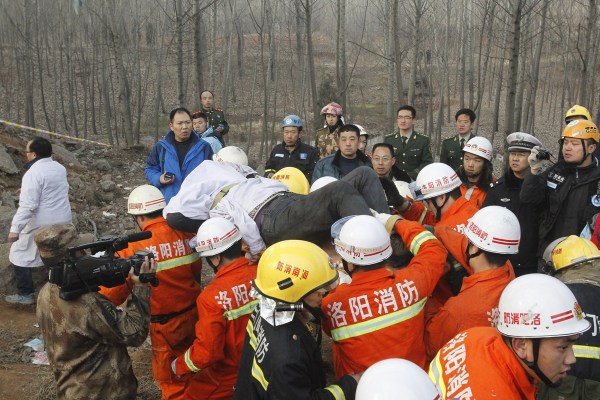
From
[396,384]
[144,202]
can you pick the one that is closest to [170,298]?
[144,202]

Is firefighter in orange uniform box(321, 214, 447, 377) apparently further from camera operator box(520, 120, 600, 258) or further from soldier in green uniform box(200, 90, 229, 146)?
soldier in green uniform box(200, 90, 229, 146)

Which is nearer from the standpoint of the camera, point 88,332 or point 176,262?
point 88,332

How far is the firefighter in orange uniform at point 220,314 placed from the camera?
3.43 metres

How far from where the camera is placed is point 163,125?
25.2 metres

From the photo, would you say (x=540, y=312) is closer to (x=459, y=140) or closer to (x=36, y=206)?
(x=459, y=140)

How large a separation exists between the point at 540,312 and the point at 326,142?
490cm

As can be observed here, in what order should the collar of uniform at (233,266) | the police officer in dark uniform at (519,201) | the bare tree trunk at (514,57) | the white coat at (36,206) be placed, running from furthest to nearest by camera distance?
the bare tree trunk at (514,57) < the white coat at (36,206) < the police officer in dark uniform at (519,201) < the collar of uniform at (233,266)

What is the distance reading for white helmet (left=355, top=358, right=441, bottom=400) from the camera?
1766mm

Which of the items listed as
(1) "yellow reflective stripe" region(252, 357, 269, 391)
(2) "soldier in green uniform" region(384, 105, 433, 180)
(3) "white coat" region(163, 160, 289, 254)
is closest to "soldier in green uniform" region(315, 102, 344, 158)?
(2) "soldier in green uniform" region(384, 105, 433, 180)

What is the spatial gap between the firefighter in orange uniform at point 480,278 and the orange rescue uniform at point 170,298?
6.69ft

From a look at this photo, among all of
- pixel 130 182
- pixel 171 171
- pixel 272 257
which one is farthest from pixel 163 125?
pixel 272 257

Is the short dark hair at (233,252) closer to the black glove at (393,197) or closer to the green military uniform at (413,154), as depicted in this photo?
the black glove at (393,197)

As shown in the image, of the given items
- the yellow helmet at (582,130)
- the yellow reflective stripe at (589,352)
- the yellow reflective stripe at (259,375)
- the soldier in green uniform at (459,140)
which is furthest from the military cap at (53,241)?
the soldier in green uniform at (459,140)

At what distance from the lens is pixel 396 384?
178 centimetres
